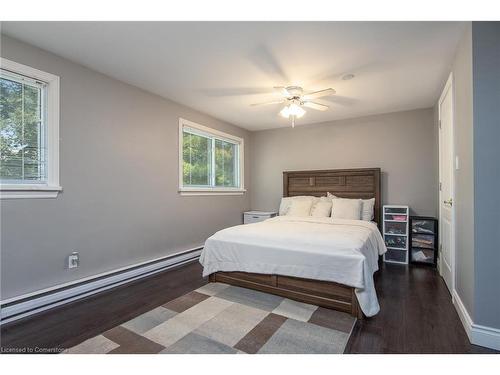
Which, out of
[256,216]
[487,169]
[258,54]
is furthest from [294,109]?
[256,216]

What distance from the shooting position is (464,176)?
2008 millimetres

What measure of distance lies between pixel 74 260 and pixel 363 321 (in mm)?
2790

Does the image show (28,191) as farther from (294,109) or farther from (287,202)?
(287,202)

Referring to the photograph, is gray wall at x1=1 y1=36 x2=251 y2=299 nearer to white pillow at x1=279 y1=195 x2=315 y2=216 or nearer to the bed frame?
the bed frame

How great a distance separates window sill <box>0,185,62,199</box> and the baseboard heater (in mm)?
868

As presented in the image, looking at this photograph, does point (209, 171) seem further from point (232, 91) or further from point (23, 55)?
point (23, 55)

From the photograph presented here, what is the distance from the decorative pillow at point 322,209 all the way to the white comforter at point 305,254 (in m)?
0.82

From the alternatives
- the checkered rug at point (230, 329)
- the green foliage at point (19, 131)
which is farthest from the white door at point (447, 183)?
the green foliage at point (19, 131)

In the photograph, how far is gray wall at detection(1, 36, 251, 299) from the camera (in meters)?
2.22

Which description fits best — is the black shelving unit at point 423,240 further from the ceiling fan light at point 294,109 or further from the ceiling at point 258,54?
the ceiling fan light at point 294,109

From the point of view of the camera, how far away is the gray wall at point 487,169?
1.71 m

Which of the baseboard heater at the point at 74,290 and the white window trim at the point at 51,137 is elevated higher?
the white window trim at the point at 51,137

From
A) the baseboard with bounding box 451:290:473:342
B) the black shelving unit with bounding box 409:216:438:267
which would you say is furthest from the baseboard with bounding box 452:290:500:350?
the black shelving unit with bounding box 409:216:438:267
